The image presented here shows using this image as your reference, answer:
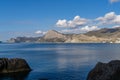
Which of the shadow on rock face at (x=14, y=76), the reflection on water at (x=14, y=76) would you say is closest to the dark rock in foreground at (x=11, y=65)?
the shadow on rock face at (x=14, y=76)

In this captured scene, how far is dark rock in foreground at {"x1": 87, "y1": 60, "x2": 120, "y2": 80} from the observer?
3491 cm

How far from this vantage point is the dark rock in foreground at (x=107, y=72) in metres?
34.9

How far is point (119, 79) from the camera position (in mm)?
Result: 35188

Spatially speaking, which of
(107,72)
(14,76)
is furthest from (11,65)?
(107,72)

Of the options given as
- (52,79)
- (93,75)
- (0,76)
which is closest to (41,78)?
(52,79)

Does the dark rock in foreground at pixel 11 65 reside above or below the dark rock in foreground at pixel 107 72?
below

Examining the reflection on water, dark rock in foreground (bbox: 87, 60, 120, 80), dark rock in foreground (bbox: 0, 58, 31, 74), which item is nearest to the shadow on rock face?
the reflection on water

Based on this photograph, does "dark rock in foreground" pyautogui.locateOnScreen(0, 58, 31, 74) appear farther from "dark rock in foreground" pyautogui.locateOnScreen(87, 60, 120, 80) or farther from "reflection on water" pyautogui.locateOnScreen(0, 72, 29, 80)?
"dark rock in foreground" pyautogui.locateOnScreen(87, 60, 120, 80)

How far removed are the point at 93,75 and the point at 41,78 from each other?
97.2 ft

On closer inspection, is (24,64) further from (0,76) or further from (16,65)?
(0,76)

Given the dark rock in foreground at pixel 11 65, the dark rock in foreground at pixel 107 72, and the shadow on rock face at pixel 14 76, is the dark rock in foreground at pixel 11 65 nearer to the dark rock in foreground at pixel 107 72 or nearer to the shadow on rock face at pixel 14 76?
the shadow on rock face at pixel 14 76

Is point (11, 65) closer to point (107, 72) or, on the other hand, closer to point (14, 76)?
point (14, 76)

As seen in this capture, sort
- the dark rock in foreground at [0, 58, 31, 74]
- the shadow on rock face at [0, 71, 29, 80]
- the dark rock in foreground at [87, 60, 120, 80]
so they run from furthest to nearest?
the dark rock in foreground at [0, 58, 31, 74] → the shadow on rock face at [0, 71, 29, 80] → the dark rock in foreground at [87, 60, 120, 80]

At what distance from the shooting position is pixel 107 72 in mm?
35281
